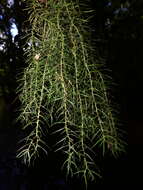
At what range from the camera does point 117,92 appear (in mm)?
1710

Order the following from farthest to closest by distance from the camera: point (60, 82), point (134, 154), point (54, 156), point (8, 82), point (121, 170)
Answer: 1. point (8, 82)
2. point (134, 154)
3. point (121, 170)
4. point (54, 156)
5. point (60, 82)

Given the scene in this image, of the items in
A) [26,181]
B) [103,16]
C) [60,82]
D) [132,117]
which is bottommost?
[26,181]

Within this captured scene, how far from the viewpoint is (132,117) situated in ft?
6.09

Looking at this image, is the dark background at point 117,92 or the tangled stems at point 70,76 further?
the dark background at point 117,92

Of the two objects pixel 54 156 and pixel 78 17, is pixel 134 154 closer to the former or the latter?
pixel 54 156

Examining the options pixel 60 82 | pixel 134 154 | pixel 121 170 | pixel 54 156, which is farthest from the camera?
pixel 134 154

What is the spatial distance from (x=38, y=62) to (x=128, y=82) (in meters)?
1.36

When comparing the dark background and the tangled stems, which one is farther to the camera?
the dark background

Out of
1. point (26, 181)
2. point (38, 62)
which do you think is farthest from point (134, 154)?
point (38, 62)

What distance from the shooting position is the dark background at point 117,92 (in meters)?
1.44

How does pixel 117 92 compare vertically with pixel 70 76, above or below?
above

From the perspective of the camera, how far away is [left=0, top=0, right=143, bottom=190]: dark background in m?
1.44

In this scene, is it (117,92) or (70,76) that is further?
(117,92)

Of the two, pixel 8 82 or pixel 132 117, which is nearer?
pixel 132 117
